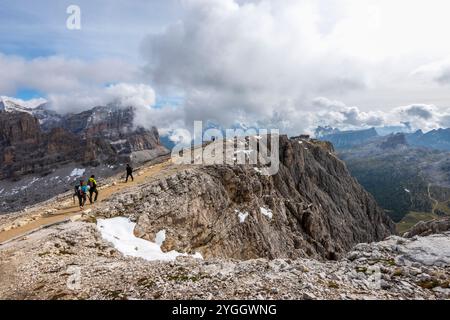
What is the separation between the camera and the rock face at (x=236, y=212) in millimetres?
37719

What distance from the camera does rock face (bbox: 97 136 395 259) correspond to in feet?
124

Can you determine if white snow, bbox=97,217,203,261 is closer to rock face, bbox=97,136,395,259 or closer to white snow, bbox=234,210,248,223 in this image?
rock face, bbox=97,136,395,259

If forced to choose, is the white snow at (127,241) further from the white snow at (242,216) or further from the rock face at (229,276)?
the white snow at (242,216)

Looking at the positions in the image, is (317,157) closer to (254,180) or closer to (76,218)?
(254,180)

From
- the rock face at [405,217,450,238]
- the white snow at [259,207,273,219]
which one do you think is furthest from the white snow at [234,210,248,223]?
the rock face at [405,217,450,238]

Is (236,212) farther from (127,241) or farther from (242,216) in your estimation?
(127,241)

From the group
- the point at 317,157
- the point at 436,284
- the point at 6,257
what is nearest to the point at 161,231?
the point at 6,257

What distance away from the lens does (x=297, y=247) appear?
7450 cm

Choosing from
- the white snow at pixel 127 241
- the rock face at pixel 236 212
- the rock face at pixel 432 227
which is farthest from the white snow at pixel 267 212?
the white snow at pixel 127 241

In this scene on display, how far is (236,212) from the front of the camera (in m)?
58.5

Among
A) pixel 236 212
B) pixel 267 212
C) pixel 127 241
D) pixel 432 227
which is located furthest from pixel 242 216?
pixel 432 227

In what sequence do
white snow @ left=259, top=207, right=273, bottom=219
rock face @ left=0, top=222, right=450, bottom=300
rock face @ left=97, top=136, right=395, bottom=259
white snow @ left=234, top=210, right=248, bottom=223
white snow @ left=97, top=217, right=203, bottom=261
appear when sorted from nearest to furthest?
rock face @ left=0, top=222, right=450, bottom=300, white snow @ left=97, top=217, right=203, bottom=261, rock face @ left=97, top=136, right=395, bottom=259, white snow @ left=234, top=210, right=248, bottom=223, white snow @ left=259, top=207, right=273, bottom=219

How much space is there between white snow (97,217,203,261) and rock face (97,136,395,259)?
1130 mm

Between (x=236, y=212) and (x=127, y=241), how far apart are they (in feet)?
106
